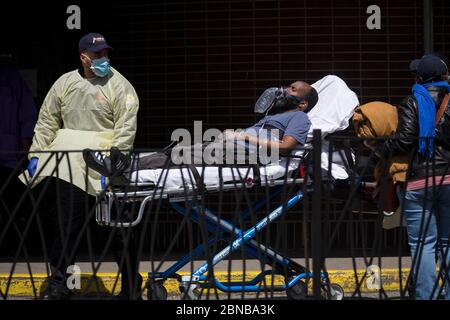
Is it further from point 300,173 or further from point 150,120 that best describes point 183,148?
point 150,120

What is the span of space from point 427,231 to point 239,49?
164 inches

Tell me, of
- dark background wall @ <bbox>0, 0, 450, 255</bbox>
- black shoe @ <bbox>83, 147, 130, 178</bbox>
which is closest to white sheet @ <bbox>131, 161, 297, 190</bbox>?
black shoe @ <bbox>83, 147, 130, 178</bbox>

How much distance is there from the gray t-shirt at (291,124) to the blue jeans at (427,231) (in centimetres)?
109

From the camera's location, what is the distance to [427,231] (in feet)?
20.7

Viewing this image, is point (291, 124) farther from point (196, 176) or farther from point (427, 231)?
point (427, 231)

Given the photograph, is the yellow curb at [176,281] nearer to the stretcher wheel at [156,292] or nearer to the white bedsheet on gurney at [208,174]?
the stretcher wheel at [156,292]

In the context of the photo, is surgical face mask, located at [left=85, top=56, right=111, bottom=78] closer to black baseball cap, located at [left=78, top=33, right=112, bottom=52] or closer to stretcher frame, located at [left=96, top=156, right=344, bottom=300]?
black baseball cap, located at [left=78, top=33, right=112, bottom=52]

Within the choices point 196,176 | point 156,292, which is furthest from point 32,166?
point 196,176

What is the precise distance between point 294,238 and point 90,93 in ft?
10.8

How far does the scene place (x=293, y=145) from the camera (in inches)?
284

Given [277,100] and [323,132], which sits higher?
[277,100]

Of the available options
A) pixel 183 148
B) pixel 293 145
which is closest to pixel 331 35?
pixel 293 145
